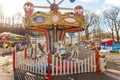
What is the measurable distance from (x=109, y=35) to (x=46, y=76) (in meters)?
71.9

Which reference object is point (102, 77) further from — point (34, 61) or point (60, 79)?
point (34, 61)

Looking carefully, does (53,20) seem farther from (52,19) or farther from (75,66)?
(75,66)

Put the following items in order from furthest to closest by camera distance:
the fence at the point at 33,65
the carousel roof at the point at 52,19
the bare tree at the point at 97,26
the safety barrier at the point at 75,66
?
1. the bare tree at the point at 97,26
2. the carousel roof at the point at 52,19
3. the fence at the point at 33,65
4. the safety barrier at the point at 75,66

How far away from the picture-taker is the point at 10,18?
88562mm

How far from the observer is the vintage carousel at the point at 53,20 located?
13784 mm

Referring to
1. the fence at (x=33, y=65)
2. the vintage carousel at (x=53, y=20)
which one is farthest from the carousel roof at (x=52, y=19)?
the fence at (x=33, y=65)

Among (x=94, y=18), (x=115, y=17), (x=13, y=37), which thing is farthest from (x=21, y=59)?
(x=94, y=18)

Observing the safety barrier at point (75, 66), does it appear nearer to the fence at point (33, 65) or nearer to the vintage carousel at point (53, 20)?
the fence at point (33, 65)

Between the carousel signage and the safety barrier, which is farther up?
the carousel signage

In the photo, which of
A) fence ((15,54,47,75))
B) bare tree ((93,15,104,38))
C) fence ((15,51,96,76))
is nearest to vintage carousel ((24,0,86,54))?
fence ((15,54,47,75))

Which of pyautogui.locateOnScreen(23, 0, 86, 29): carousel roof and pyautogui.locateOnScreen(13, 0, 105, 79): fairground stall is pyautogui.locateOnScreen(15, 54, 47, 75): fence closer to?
pyautogui.locateOnScreen(13, 0, 105, 79): fairground stall

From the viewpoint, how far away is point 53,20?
536 inches

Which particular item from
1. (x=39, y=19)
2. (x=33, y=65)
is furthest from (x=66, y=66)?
(x=39, y=19)

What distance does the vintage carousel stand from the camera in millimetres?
13784
